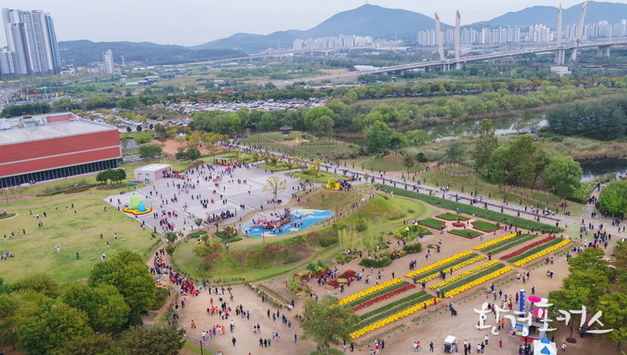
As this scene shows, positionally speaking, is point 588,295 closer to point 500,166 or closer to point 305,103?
point 500,166

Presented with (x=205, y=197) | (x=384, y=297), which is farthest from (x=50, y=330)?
(x=205, y=197)

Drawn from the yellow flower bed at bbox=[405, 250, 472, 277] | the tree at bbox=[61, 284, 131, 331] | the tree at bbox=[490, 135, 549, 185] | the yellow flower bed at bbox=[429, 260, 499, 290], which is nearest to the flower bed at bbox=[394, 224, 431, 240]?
the yellow flower bed at bbox=[405, 250, 472, 277]

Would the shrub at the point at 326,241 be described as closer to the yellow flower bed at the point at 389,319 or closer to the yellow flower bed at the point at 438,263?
the yellow flower bed at the point at 438,263

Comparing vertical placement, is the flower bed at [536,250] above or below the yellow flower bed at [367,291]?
below

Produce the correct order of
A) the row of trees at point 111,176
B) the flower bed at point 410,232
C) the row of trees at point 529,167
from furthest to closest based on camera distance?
the row of trees at point 111,176
the row of trees at point 529,167
the flower bed at point 410,232

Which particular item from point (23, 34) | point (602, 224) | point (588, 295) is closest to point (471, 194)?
point (602, 224)

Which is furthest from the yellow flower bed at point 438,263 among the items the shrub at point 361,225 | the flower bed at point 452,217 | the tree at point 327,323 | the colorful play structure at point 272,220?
the colorful play structure at point 272,220

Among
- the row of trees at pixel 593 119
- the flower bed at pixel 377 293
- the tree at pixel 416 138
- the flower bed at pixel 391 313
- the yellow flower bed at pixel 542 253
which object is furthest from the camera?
the row of trees at pixel 593 119

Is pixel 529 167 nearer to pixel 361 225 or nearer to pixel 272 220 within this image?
pixel 361 225

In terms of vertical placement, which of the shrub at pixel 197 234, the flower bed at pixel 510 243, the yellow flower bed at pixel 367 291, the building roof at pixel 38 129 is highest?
the building roof at pixel 38 129
